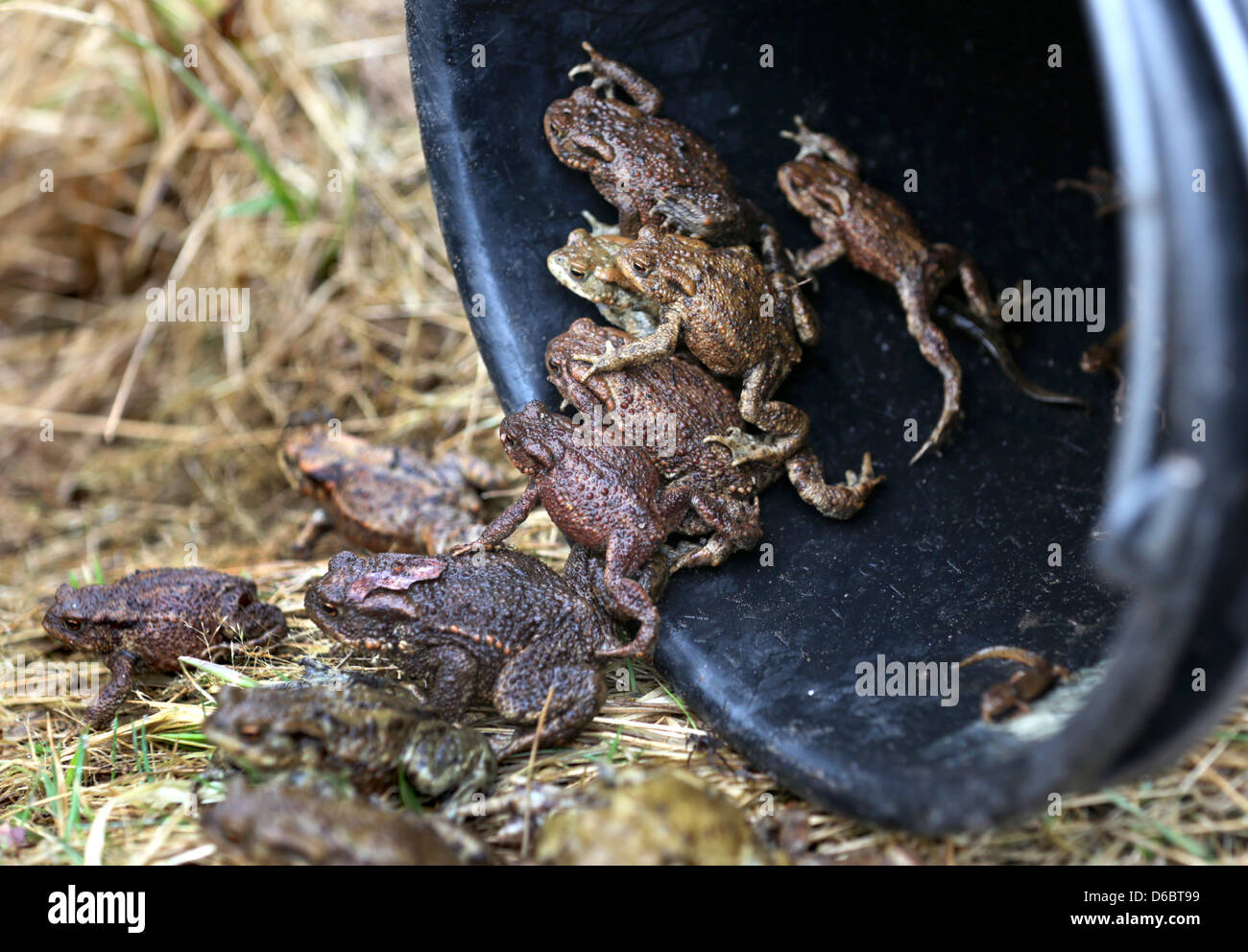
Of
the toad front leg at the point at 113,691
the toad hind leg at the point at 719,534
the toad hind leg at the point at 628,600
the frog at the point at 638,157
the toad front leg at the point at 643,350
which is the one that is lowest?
the toad front leg at the point at 113,691

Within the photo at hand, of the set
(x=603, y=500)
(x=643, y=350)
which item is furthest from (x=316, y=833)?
(x=643, y=350)

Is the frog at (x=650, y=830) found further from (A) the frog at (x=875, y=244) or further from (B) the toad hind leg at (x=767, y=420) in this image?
(A) the frog at (x=875, y=244)

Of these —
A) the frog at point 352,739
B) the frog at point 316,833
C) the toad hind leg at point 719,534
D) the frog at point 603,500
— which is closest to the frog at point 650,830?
the frog at point 316,833

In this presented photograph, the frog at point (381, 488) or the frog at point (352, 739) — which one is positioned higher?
the frog at point (381, 488)

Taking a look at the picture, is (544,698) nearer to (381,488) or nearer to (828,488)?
(828,488)

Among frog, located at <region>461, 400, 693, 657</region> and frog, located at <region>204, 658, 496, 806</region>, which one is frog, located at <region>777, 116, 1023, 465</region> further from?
frog, located at <region>204, 658, 496, 806</region>
